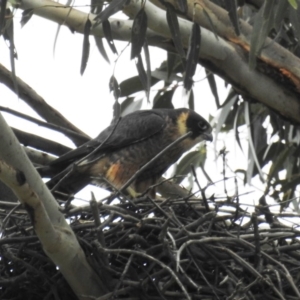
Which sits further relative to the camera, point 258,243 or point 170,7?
point 170,7

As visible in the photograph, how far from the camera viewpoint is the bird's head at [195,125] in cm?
498

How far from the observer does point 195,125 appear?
503cm

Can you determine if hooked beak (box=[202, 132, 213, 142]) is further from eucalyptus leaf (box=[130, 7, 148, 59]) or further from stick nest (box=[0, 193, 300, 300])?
stick nest (box=[0, 193, 300, 300])

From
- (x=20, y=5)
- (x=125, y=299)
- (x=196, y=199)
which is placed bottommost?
(x=125, y=299)

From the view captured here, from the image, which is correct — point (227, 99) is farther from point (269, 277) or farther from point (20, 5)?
point (269, 277)

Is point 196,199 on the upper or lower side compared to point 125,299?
upper

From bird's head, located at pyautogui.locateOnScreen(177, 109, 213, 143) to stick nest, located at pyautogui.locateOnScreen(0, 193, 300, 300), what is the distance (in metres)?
1.73

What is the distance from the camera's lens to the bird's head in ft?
16.3

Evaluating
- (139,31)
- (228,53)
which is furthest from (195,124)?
(139,31)

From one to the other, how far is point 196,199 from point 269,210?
29cm

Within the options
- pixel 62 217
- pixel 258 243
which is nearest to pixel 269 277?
pixel 258 243

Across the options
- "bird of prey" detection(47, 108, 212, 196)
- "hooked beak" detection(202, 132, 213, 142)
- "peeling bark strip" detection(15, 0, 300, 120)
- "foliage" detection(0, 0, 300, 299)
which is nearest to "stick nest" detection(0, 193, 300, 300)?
"foliage" detection(0, 0, 300, 299)

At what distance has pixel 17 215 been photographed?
330cm

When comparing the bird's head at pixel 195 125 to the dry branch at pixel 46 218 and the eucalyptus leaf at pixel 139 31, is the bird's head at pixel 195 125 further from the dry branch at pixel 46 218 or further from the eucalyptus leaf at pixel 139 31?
the dry branch at pixel 46 218
